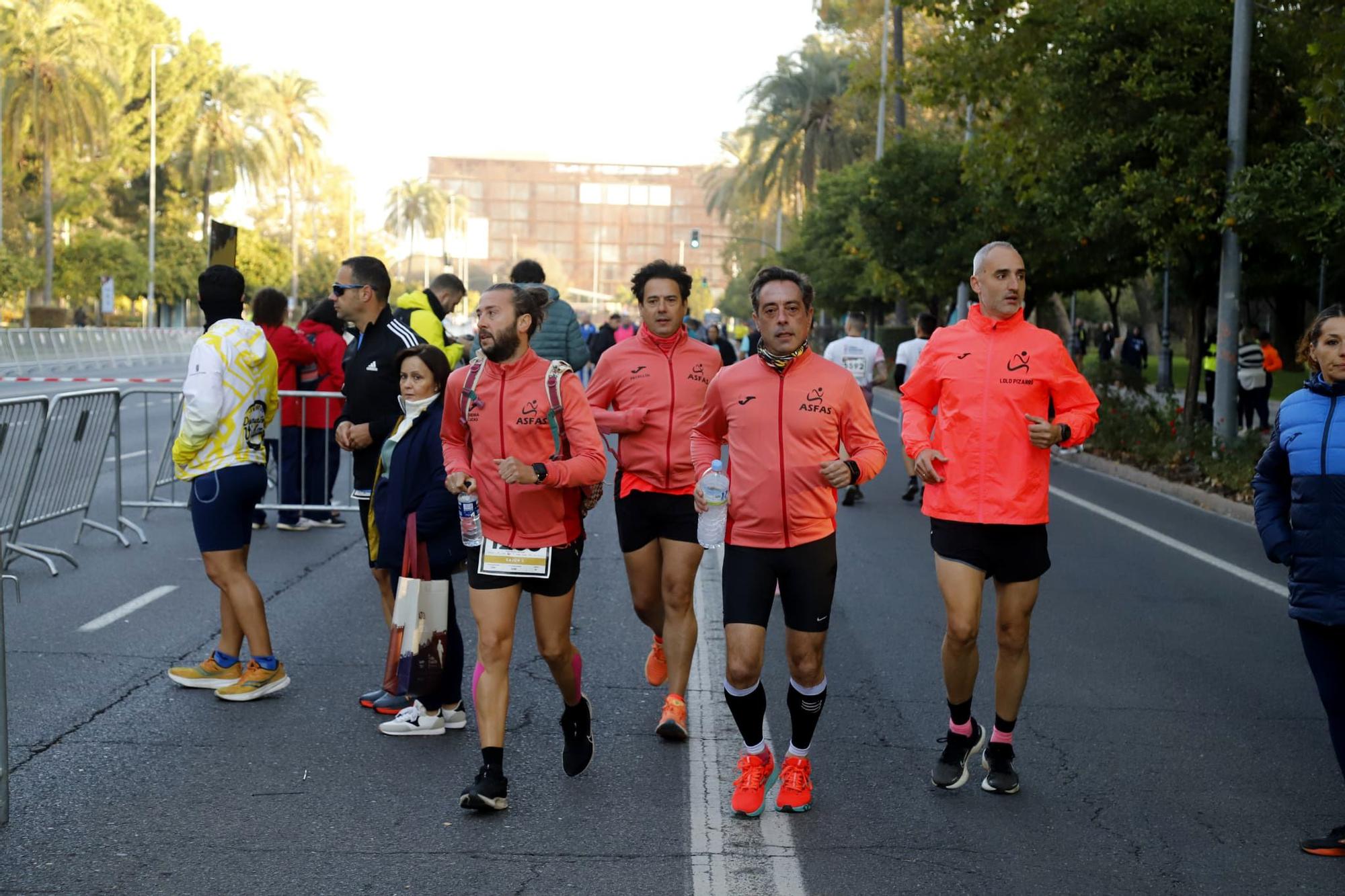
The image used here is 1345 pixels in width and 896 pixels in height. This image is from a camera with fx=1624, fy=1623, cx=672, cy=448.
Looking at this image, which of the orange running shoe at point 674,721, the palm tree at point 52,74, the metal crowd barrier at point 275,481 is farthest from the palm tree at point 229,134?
the orange running shoe at point 674,721

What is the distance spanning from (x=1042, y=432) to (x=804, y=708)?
1228 mm

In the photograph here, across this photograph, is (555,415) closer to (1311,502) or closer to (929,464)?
(929,464)

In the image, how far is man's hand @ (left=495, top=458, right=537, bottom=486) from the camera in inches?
208

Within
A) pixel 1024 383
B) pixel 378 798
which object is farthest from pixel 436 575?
pixel 1024 383

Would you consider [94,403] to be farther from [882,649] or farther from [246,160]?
[246,160]

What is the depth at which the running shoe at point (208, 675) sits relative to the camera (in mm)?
7227

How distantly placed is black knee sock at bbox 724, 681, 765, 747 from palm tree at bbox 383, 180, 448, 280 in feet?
379

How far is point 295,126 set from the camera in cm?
7500

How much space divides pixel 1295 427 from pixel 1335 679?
832mm

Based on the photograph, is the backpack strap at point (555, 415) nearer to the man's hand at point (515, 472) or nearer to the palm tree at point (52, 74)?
the man's hand at point (515, 472)

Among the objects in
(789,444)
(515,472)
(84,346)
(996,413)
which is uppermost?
(996,413)

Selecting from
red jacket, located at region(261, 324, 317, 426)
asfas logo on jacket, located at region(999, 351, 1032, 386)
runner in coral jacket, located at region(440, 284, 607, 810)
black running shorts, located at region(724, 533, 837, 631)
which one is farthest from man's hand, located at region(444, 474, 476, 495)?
red jacket, located at region(261, 324, 317, 426)

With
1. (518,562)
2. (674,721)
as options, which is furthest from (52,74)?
(518,562)

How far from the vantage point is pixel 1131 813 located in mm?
5578
